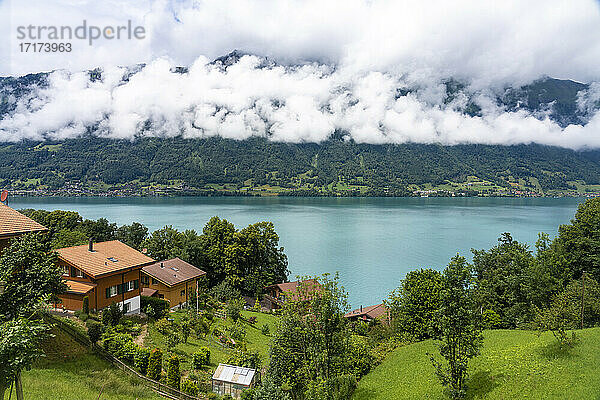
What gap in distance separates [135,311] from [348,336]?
69.0ft

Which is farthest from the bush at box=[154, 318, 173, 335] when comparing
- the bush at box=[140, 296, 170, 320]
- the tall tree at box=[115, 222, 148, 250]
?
the tall tree at box=[115, 222, 148, 250]

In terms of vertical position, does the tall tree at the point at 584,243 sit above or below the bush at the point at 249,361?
above

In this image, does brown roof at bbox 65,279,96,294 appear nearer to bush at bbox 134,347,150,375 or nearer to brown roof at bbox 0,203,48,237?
brown roof at bbox 0,203,48,237

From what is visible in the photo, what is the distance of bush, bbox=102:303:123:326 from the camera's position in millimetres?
22438

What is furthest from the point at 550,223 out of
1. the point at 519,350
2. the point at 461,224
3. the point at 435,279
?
the point at 519,350

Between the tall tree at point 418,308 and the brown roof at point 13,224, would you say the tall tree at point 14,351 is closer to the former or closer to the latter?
the brown roof at point 13,224

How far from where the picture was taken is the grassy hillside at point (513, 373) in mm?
12594

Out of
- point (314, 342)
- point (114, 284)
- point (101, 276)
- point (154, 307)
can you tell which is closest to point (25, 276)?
point (101, 276)

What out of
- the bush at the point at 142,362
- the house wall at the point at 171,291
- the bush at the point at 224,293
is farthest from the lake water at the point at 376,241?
the bush at the point at 142,362

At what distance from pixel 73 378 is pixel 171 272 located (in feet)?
66.7

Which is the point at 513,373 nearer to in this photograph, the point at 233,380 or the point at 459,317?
the point at 459,317

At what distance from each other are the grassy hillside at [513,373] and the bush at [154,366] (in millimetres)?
10089

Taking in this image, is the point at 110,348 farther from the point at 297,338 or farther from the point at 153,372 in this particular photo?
the point at 297,338

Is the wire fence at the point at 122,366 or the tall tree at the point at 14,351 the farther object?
the wire fence at the point at 122,366
